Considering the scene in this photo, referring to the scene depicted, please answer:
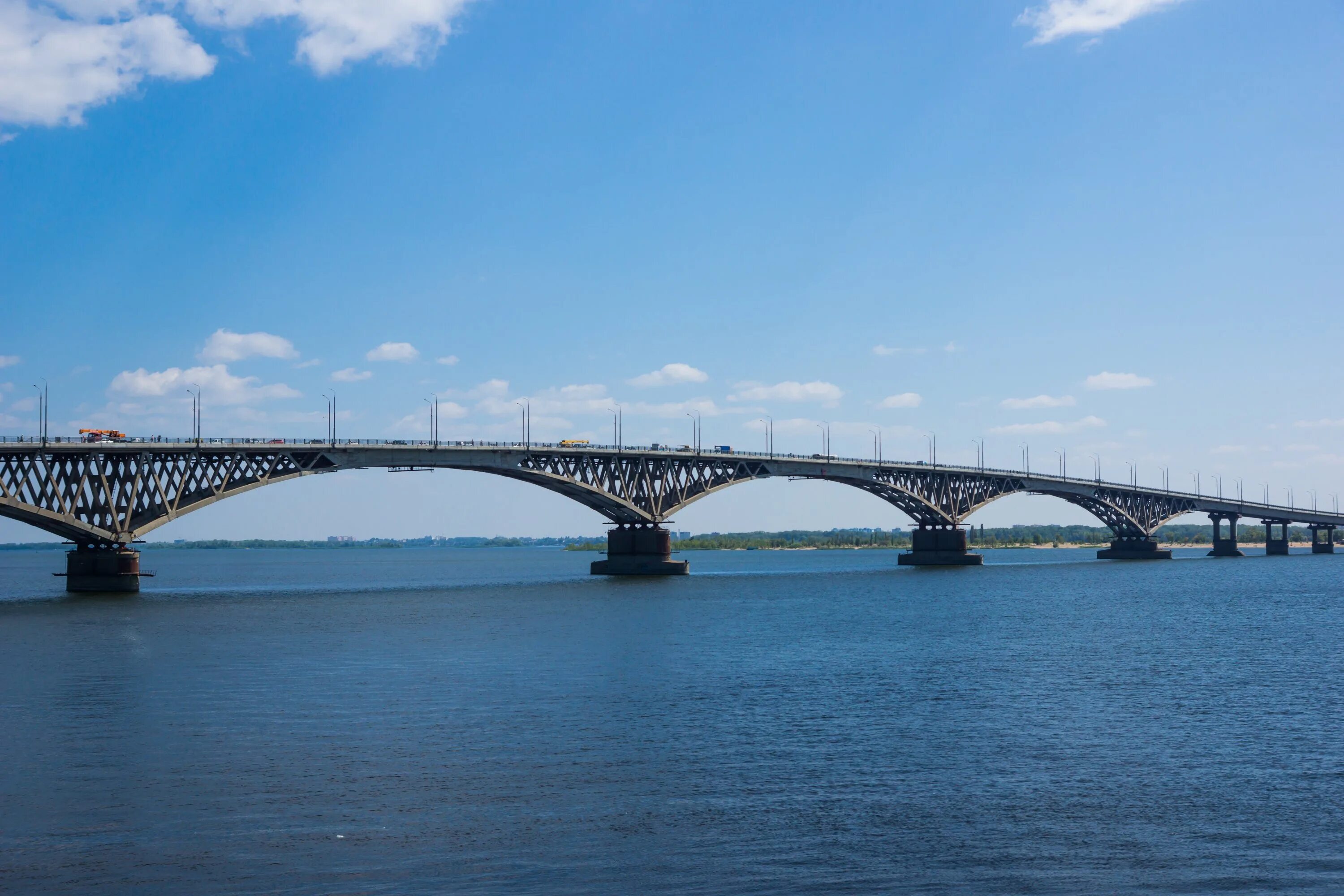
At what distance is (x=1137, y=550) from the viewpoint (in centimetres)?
18962

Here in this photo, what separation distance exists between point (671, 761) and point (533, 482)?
8906 centimetres

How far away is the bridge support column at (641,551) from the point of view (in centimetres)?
12244

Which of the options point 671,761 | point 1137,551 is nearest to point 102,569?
point 671,761

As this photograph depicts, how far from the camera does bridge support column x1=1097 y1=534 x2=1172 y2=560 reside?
620 ft

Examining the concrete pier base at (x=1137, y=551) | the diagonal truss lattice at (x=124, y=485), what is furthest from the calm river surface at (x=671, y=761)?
the concrete pier base at (x=1137, y=551)

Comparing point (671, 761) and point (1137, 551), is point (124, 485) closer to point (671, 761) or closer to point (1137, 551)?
point (671, 761)

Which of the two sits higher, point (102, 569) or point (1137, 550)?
point (102, 569)

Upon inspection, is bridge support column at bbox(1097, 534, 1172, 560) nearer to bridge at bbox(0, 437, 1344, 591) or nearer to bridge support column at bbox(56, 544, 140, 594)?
bridge at bbox(0, 437, 1344, 591)

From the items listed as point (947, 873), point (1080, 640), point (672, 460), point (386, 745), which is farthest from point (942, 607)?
point (947, 873)

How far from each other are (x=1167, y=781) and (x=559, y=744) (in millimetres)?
13382

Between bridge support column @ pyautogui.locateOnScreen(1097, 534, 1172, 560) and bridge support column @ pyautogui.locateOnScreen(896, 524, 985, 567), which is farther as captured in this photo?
bridge support column @ pyautogui.locateOnScreen(1097, 534, 1172, 560)

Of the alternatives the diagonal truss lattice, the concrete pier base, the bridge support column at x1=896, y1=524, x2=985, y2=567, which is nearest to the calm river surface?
the diagonal truss lattice

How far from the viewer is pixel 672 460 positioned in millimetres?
122312

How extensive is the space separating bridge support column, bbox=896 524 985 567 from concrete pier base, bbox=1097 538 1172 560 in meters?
45.8
